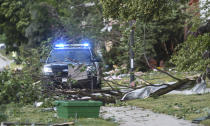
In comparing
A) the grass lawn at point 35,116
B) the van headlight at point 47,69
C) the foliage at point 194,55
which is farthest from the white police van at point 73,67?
the foliage at point 194,55

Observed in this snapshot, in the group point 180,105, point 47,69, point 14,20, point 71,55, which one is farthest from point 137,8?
point 14,20

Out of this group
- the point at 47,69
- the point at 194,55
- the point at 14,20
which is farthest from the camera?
the point at 14,20

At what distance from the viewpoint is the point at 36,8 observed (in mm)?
46281

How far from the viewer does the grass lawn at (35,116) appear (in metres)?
11.5

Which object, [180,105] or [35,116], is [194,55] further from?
[35,116]

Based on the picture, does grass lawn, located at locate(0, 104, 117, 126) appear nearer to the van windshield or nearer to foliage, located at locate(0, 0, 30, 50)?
the van windshield

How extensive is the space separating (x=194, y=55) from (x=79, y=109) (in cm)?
703

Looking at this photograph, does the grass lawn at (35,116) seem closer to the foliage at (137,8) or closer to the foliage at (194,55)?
the foliage at (137,8)

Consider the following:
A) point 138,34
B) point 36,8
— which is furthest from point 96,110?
point 36,8

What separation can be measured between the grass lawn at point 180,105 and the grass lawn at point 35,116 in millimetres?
2242

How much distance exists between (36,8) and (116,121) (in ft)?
114

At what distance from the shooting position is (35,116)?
43.5ft

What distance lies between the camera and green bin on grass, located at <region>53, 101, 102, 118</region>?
39.3ft

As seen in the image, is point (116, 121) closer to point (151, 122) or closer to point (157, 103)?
point (151, 122)
